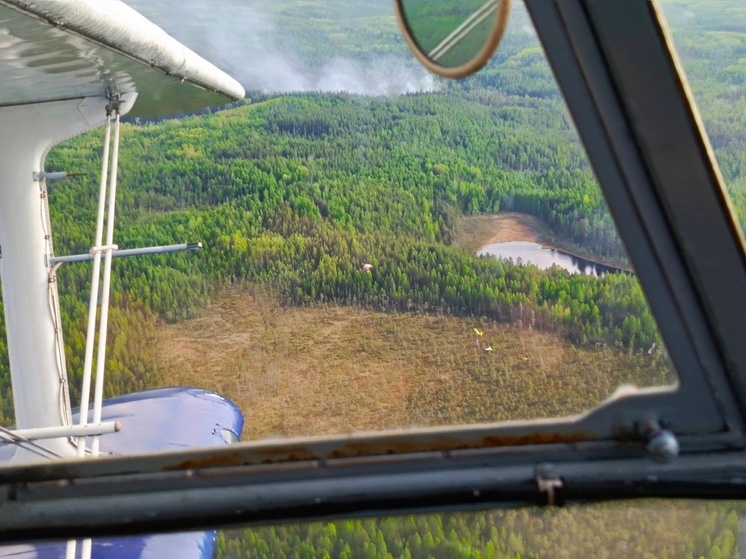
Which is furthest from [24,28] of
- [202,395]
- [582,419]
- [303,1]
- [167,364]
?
[202,395]

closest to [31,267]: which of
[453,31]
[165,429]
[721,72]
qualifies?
[165,429]

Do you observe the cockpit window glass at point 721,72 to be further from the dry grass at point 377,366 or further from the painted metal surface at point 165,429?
the painted metal surface at point 165,429

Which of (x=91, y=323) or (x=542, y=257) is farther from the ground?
(x=542, y=257)

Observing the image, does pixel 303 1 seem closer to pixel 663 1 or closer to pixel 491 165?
pixel 491 165

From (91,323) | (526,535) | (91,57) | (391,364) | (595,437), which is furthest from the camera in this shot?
(91,57)

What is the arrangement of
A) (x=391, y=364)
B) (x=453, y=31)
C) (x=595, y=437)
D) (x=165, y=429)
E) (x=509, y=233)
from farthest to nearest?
(x=165, y=429), (x=391, y=364), (x=509, y=233), (x=595, y=437), (x=453, y=31)

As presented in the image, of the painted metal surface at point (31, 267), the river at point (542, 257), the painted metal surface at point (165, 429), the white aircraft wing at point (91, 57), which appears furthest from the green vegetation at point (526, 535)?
the painted metal surface at point (31, 267)

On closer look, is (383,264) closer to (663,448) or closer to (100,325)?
(100,325)
